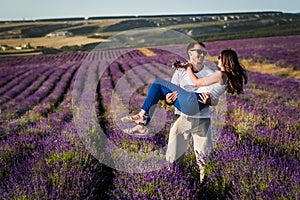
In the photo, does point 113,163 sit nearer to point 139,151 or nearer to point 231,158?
point 139,151

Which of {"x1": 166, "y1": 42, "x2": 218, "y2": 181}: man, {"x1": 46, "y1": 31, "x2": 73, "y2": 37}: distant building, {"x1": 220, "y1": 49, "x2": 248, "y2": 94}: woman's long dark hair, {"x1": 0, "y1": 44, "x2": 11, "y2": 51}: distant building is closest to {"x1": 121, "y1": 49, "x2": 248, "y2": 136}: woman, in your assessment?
{"x1": 220, "y1": 49, "x2": 248, "y2": 94}: woman's long dark hair

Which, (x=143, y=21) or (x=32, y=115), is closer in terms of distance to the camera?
(x=32, y=115)

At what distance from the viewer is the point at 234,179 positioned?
251 cm

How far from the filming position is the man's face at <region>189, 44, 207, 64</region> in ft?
9.69

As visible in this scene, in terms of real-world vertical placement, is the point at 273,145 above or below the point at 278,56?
above

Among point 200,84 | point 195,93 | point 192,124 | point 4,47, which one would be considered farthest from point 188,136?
point 4,47

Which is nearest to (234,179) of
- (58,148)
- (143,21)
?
(58,148)

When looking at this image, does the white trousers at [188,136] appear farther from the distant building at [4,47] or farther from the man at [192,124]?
the distant building at [4,47]

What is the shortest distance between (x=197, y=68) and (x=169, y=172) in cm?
110

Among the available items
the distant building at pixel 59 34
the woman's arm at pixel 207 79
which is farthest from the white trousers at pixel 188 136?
the distant building at pixel 59 34

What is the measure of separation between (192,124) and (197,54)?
72 cm

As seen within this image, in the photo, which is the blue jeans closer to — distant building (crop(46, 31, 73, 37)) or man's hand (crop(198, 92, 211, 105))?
man's hand (crop(198, 92, 211, 105))

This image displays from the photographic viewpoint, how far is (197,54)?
9.80 ft

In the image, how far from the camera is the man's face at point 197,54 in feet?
9.69
